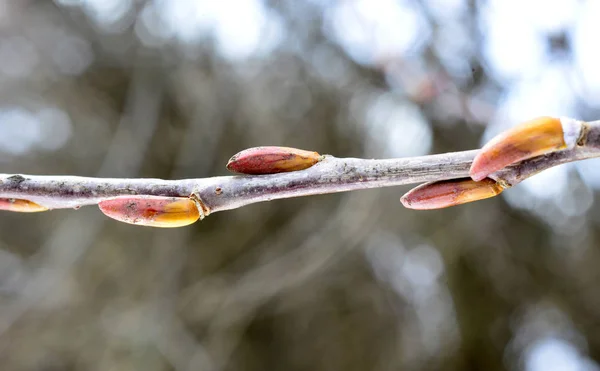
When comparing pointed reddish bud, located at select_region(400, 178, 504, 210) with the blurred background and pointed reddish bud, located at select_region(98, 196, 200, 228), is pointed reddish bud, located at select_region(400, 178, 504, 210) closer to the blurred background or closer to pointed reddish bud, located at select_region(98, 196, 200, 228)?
pointed reddish bud, located at select_region(98, 196, 200, 228)

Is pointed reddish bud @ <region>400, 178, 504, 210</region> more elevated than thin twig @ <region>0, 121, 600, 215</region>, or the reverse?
thin twig @ <region>0, 121, 600, 215</region>

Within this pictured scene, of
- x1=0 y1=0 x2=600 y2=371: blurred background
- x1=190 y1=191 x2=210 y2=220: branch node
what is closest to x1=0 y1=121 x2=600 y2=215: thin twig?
x1=190 y1=191 x2=210 y2=220: branch node

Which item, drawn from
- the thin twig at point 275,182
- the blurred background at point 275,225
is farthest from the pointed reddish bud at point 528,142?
the blurred background at point 275,225

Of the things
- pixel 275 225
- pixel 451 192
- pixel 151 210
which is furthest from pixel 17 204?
pixel 275 225

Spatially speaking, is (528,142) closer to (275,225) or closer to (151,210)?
(151,210)

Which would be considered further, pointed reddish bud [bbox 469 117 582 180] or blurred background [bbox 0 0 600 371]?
blurred background [bbox 0 0 600 371]

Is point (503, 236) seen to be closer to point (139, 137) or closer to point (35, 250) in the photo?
point (139, 137)

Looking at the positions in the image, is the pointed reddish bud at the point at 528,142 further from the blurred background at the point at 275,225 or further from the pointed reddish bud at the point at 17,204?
the blurred background at the point at 275,225
